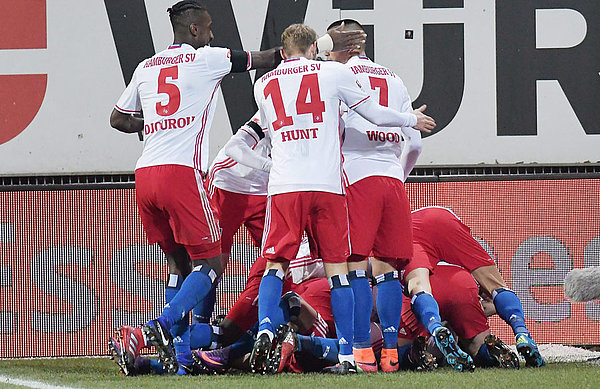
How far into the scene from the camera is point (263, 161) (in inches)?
231

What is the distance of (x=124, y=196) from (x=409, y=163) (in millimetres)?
2269

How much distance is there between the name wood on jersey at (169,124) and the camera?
18.6ft

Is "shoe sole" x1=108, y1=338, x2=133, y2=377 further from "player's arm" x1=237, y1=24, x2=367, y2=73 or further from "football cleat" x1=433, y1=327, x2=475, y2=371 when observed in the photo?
"player's arm" x1=237, y1=24, x2=367, y2=73

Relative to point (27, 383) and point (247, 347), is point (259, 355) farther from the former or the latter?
point (27, 383)

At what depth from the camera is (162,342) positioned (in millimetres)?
5152

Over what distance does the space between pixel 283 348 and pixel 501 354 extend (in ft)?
3.95

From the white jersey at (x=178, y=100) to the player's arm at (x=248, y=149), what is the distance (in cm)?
22

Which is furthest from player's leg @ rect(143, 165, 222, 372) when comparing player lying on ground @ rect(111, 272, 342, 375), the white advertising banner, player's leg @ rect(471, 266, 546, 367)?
the white advertising banner

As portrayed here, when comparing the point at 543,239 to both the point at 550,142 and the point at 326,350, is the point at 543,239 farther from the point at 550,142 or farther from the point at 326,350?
the point at 326,350

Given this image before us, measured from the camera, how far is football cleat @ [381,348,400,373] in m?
5.38

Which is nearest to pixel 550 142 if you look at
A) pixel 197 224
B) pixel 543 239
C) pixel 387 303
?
pixel 543 239

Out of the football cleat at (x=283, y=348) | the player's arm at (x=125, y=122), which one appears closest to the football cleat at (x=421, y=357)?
the football cleat at (x=283, y=348)

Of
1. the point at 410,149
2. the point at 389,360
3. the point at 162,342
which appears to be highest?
the point at 410,149

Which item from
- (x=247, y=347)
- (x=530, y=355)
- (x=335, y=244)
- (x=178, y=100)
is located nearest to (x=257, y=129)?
(x=178, y=100)
